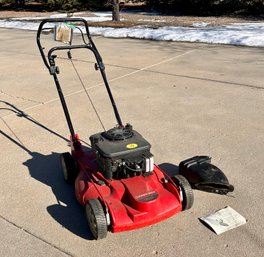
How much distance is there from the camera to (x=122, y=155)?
2.66 m

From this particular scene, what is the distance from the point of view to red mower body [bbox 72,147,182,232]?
2.57 meters

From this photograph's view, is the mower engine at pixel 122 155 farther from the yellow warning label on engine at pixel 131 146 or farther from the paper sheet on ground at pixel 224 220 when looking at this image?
the paper sheet on ground at pixel 224 220

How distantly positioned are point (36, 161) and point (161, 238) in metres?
1.83

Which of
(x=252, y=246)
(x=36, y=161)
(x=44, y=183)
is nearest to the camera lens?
(x=252, y=246)

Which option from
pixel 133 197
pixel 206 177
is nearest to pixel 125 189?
pixel 133 197

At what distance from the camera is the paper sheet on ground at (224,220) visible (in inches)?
110

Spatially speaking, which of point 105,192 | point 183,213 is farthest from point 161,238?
point 105,192

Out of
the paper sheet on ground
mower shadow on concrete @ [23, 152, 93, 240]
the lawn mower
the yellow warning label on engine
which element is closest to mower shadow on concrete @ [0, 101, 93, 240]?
mower shadow on concrete @ [23, 152, 93, 240]

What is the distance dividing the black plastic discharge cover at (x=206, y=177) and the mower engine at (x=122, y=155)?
552 millimetres

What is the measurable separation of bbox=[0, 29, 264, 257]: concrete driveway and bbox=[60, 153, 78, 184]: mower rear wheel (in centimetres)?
11

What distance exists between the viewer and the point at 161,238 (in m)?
2.71

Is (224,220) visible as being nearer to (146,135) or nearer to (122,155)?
(122,155)

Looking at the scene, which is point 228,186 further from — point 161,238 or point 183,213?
point 161,238

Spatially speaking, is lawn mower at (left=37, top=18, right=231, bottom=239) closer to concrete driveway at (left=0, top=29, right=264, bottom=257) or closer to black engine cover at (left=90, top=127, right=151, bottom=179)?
black engine cover at (left=90, top=127, right=151, bottom=179)
